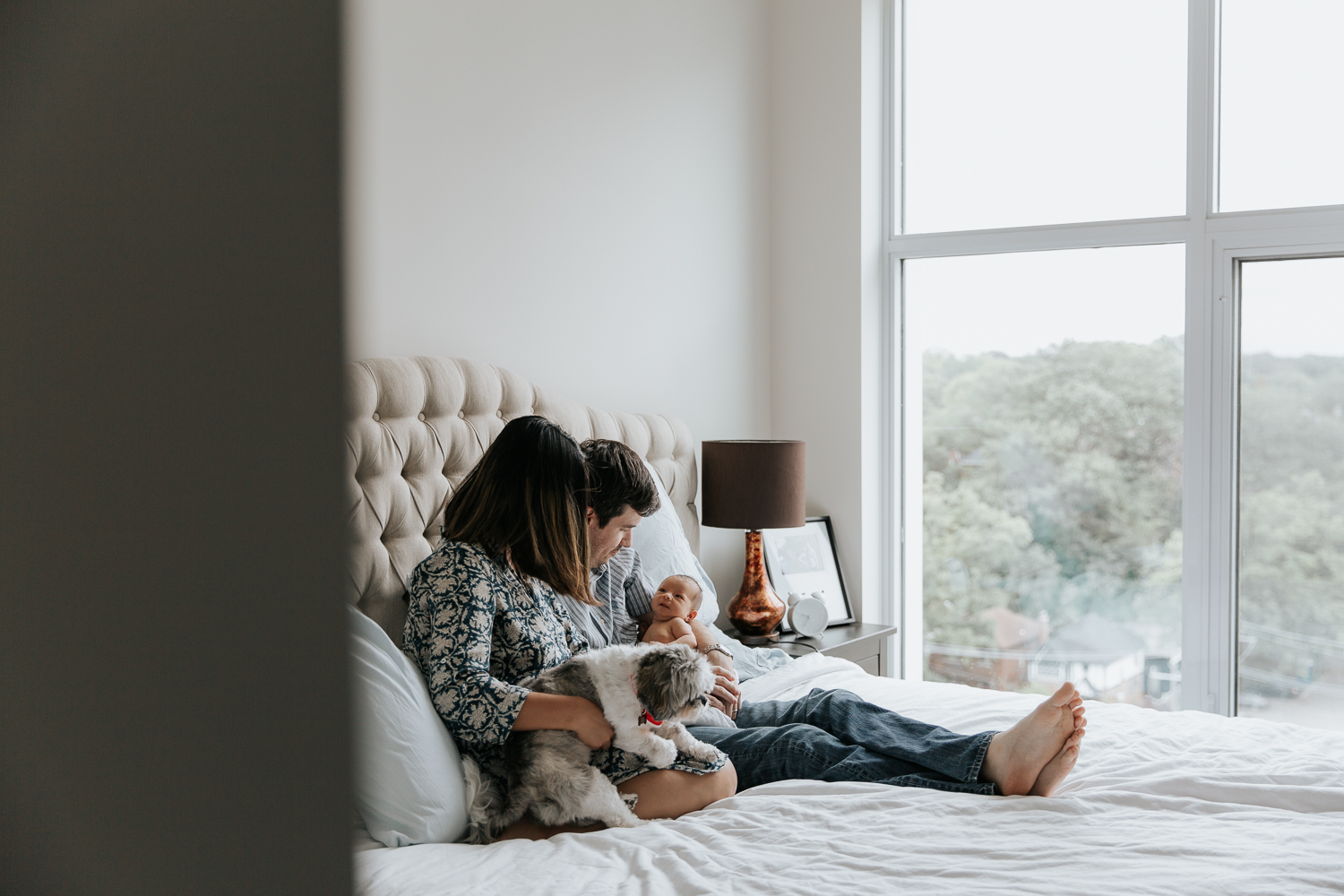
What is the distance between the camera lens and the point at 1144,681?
3254 mm

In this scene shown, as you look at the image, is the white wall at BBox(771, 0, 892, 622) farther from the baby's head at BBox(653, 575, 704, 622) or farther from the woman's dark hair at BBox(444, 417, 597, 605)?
the woman's dark hair at BBox(444, 417, 597, 605)

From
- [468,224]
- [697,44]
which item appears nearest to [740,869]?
[468,224]

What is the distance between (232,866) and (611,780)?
1.55 metres

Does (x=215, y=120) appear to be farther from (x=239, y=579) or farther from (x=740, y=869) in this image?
(x=740, y=869)

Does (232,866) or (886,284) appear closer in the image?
(232,866)

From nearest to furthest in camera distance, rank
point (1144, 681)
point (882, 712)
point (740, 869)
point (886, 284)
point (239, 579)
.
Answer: point (239, 579), point (740, 869), point (882, 712), point (1144, 681), point (886, 284)

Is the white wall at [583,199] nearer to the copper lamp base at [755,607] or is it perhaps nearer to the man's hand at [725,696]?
the copper lamp base at [755,607]

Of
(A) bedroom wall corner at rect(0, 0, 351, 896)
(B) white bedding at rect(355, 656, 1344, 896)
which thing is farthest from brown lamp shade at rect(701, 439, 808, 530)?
(A) bedroom wall corner at rect(0, 0, 351, 896)

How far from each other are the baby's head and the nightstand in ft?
1.97

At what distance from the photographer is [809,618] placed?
9.71 ft

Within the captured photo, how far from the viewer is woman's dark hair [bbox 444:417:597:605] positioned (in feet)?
5.63

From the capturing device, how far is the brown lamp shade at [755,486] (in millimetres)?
2896

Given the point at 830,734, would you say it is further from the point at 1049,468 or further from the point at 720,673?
the point at 1049,468

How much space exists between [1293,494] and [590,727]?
2.47 m
